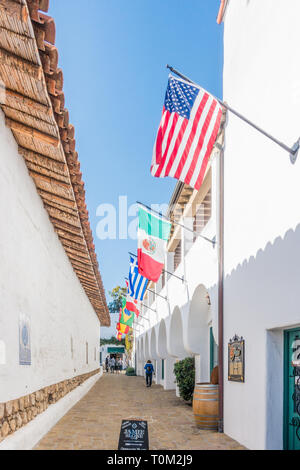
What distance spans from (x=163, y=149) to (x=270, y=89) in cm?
178

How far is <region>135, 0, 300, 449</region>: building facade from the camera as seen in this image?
6125mm

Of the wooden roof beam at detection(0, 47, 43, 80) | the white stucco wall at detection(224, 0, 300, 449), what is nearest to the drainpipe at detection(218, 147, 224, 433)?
the white stucco wall at detection(224, 0, 300, 449)

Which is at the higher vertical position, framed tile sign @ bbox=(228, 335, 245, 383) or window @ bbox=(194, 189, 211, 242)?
window @ bbox=(194, 189, 211, 242)

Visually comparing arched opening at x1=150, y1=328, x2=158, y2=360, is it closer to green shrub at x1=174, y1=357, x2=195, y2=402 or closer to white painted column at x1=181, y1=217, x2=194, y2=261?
green shrub at x1=174, y1=357, x2=195, y2=402

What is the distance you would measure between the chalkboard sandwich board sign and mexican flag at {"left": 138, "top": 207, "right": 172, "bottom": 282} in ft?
20.2

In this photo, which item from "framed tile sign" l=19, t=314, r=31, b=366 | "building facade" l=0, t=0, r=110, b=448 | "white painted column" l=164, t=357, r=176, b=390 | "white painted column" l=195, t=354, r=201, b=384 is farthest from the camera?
"white painted column" l=164, t=357, r=176, b=390

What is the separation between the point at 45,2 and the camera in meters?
4.28

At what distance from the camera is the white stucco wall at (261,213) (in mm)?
6055

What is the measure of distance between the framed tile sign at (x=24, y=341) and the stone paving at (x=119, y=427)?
4.42 feet

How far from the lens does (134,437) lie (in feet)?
18.0

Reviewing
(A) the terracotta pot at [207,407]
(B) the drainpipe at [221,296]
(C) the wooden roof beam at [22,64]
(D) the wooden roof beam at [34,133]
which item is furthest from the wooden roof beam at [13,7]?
(A) the terracotta pot at [207,407]

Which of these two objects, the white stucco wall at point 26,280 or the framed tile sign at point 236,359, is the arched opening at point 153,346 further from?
the framed tile sign at point 236,359

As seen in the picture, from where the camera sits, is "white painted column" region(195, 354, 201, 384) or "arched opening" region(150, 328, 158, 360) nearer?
"white painted column" region(195, 354, 201, 384)

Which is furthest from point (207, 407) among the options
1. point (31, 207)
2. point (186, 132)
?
point (186, 132)
